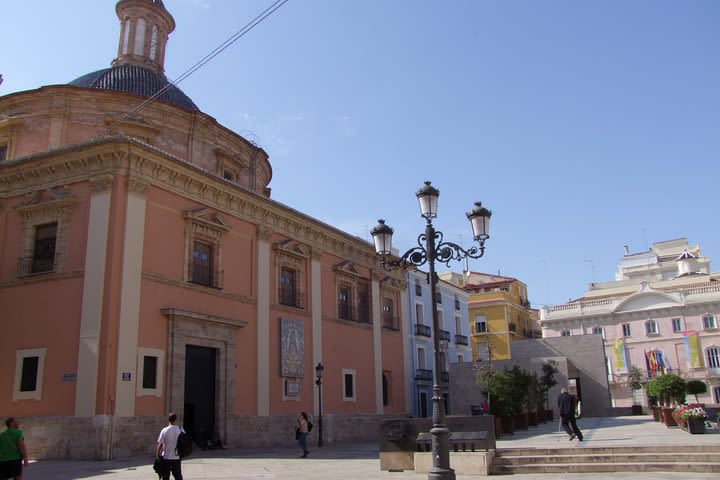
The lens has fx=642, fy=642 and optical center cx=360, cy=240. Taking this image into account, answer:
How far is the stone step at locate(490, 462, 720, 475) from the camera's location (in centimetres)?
1038

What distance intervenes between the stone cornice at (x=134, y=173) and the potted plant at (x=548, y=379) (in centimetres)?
1621

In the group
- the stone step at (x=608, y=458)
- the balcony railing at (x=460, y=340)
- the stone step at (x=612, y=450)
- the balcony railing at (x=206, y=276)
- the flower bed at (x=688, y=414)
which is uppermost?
the balcony railing at (x=206, y=276)

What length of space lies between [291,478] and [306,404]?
1181cm

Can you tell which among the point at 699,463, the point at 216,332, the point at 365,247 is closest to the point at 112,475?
the point at 216,332

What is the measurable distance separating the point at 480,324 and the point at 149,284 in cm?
3975

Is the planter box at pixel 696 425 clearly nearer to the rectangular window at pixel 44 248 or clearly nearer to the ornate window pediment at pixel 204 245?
the ornate window pediment at pixel 204 245

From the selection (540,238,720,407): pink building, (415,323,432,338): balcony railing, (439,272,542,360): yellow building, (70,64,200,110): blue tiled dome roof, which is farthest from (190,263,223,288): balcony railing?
(540,238,720,407): pink building

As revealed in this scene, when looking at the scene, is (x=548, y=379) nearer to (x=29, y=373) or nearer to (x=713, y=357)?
(x=713, y=357)

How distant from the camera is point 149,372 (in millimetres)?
17344

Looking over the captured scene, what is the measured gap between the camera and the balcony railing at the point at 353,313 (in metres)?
26.7

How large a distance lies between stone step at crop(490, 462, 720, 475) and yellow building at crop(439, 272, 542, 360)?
38029 millimetres

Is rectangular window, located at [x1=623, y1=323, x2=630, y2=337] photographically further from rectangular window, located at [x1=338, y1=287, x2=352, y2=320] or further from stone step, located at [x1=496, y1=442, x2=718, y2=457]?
stone step, located at [x1=496, y1=442, x2=718, y2=457]

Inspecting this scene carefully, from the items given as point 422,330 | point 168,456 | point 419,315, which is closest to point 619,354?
point 419,315

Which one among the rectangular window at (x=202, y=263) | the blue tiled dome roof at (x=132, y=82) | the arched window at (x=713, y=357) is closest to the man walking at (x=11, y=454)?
the rectangular window at (x=202, y=263)
